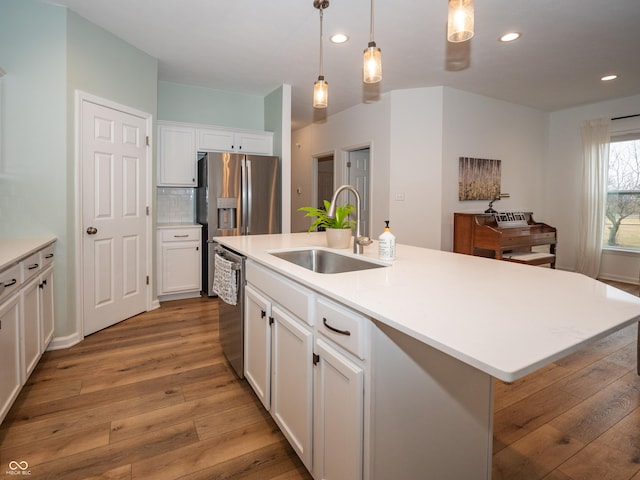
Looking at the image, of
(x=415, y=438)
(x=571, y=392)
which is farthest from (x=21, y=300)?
(x=571, y=392)

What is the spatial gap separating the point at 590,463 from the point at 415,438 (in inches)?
39.6

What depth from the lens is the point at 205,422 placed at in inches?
72.4

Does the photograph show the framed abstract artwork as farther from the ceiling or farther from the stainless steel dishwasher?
the stainless steel dishwasher

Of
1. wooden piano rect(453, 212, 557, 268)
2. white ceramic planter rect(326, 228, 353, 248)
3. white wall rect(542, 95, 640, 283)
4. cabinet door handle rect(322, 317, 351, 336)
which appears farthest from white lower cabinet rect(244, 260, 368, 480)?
white wall rect(542, 95, 640, 283)

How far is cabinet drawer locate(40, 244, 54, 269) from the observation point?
238cm

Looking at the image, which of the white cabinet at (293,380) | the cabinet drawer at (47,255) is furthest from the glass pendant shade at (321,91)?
the cabinet drawer at (47,255)

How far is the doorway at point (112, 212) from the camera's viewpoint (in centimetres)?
290

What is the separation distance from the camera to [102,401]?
202cm

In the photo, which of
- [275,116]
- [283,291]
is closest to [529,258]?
[275,116]

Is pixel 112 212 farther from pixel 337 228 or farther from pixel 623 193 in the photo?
pixel 623 193

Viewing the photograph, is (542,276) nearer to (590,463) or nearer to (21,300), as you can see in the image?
(590,463)

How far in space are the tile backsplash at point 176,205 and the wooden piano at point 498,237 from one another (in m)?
3.35

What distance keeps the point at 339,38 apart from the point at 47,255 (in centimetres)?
284

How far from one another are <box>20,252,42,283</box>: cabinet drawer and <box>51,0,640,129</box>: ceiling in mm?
1842
